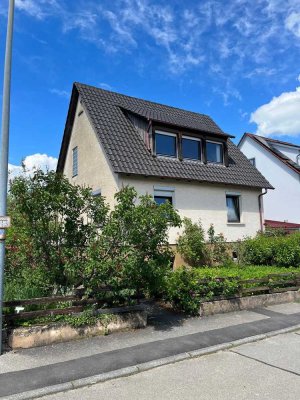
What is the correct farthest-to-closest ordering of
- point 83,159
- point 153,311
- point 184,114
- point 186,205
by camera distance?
point 184,114
point 83,159
point 186,205
point 153,311

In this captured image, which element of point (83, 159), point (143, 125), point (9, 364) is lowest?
point (9, 364)

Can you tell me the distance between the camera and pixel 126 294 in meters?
7.35

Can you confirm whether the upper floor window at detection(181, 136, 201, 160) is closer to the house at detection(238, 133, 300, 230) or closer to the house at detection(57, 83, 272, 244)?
the house at detection(57, 83, 272, 244)

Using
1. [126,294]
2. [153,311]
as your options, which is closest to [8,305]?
[126,294]

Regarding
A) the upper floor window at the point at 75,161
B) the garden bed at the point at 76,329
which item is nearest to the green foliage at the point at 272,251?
the garden bed at the point at 76,329

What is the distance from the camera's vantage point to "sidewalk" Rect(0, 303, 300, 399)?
4.97 meters

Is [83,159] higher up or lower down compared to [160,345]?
higher up

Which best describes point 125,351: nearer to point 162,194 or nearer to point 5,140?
point 5,140

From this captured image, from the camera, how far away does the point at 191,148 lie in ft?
53.5

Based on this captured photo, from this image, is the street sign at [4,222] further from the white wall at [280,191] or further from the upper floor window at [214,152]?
the white wall at [280,191]

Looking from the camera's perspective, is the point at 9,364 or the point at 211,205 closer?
the point at 9,364

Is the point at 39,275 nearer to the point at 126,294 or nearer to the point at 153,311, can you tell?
the point at 126,294

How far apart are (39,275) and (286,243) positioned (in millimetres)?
9569

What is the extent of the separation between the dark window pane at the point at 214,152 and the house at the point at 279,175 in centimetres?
722
